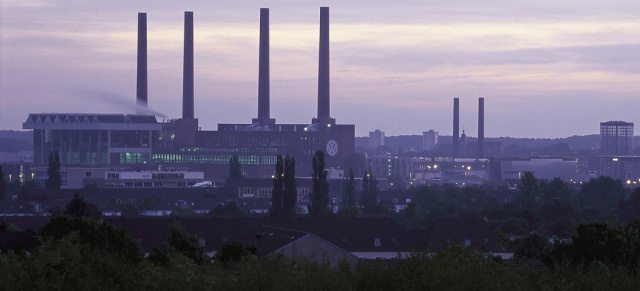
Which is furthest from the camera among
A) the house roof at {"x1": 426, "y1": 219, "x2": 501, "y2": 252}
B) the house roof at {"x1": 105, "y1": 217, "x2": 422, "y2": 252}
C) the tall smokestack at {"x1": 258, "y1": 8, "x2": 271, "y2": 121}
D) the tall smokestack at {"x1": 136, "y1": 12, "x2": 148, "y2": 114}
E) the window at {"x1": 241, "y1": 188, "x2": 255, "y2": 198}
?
the tall smokestack at {"x1": 136, "y1": 12, "x2": 148, "y2": 114}

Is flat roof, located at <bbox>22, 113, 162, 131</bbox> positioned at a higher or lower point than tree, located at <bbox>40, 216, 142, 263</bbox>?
higher

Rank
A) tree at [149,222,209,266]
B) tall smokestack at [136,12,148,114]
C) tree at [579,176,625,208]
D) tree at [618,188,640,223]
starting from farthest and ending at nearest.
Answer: tall smokestack at [136,12,148,114]
tree at [579,176,625,208]
tree at [618,188,640,223]
tree at [149,222,209,266]

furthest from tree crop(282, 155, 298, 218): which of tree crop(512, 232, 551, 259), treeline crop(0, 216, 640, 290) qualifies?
treeline crop(0, 216, 640, 290)

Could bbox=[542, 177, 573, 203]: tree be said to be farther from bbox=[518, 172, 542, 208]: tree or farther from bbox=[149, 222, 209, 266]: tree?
bbox=[149, 222, 209, 266]: tree

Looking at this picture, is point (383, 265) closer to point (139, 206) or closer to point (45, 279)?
point (45, 279)

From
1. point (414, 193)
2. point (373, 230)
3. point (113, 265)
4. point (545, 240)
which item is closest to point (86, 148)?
point (414, 193)

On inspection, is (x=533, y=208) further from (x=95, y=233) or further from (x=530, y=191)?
(x=95, y=233)

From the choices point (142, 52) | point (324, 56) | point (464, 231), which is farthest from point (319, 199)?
point (142, 52)

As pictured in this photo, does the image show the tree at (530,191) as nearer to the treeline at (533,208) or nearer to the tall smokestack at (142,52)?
the treeline at (533,208)

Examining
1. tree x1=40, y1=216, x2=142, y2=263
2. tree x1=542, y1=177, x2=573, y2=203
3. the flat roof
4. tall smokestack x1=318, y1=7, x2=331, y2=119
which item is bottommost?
tree x1=542, y1=177, x2=573, y2=203

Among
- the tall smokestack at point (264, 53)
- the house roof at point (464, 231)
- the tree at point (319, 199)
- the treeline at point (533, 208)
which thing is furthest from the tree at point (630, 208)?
the tall smokestack at point (264, 53)

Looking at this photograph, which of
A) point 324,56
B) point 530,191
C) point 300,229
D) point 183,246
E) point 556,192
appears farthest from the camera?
point 324,56

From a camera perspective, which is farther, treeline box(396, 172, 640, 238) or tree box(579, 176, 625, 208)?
tree box(579, 176, 625, 208)

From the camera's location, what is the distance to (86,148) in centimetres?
19650
